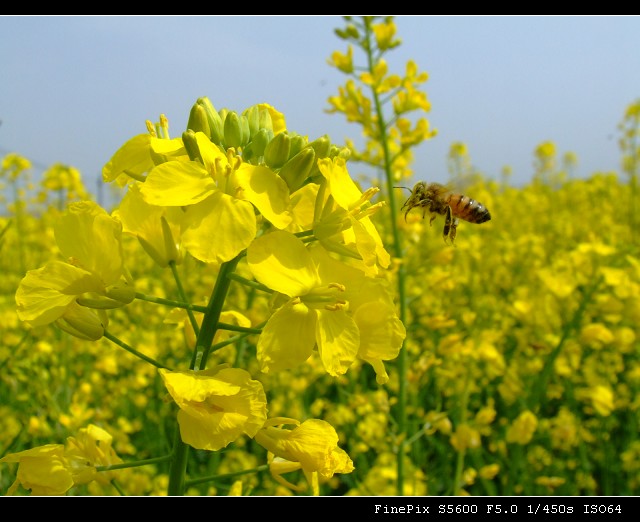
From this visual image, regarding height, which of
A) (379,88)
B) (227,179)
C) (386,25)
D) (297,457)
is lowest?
(297,457)

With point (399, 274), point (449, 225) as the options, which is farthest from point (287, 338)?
point (399, 274)

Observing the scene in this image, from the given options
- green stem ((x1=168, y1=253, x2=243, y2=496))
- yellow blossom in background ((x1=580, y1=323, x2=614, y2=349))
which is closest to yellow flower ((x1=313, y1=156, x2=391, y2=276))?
green stem ((x1=168, y1=253, x2=243, y2=496))

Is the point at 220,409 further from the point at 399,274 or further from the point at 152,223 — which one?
the point at 399,274

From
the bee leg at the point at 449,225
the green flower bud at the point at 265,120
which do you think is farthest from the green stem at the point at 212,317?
the bee leg at the point at 449,225

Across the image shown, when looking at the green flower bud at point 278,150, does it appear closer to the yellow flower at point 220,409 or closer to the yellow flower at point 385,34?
the yellow flower at point 220,409

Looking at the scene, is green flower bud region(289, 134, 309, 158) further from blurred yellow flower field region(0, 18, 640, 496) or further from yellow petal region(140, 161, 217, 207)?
yellow petal region(140, 161, 217, 207)
